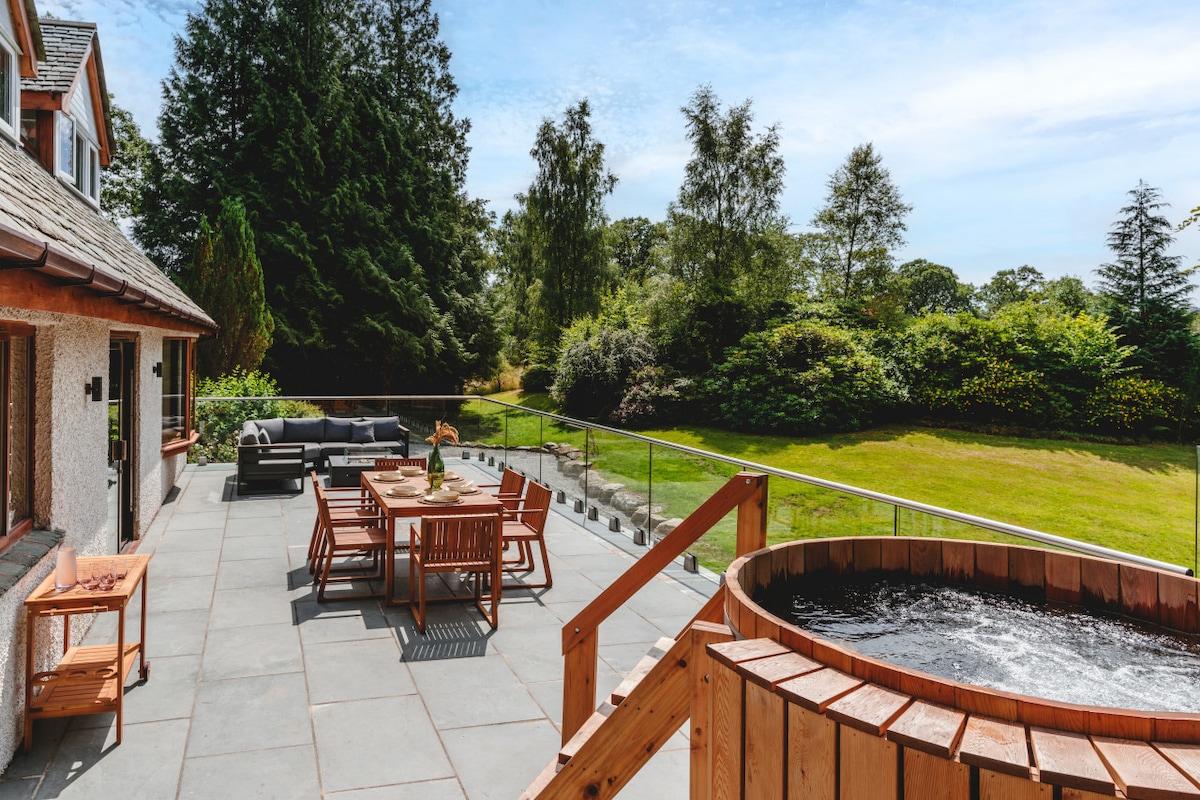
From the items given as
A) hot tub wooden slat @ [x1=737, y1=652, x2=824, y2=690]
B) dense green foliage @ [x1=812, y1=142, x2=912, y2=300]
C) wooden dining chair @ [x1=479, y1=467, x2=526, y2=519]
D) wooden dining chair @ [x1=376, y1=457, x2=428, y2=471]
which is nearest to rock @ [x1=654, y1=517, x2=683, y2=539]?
wooden dining chair @ [x1=479, y1=467, x2=526, y2=519]

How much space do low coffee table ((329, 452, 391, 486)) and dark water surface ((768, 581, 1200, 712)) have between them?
29.2ft

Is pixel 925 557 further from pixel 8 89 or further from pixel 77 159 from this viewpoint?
pixel 77 159

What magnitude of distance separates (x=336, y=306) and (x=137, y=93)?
34.0 ft

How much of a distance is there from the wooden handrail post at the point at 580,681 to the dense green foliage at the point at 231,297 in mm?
16660

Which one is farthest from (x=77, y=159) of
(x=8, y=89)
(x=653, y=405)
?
(x=653, y=405)

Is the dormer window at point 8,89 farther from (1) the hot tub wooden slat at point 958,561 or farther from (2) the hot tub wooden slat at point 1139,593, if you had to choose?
(2) the hot tub wooden slat at point 1139,593

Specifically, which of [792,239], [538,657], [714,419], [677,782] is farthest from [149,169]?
[677,782]

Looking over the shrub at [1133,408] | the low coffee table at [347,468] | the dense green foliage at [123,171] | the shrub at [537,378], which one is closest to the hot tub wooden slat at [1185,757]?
the low coffee table at [347,468]

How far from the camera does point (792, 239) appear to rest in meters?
25.2

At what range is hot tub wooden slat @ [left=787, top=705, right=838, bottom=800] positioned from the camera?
150 centimetres

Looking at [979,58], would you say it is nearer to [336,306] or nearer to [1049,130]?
[1049,130]

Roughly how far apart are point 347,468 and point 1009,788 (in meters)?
10.2

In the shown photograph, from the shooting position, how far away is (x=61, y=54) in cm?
903

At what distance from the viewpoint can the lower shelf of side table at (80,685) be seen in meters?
3.58
